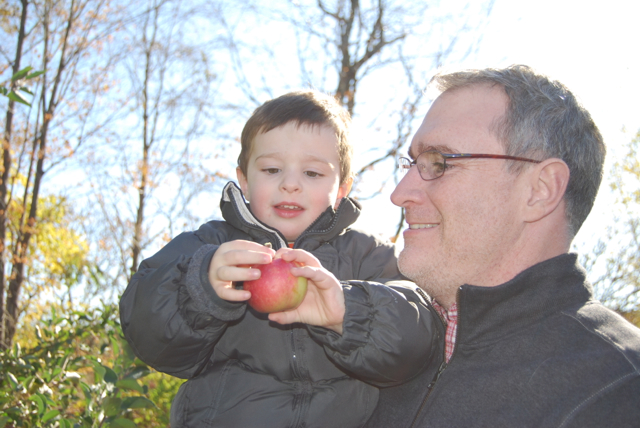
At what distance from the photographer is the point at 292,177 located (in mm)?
2330

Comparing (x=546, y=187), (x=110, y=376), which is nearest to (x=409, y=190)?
(x=546, y=187)

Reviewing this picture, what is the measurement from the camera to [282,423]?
1863 millimetres

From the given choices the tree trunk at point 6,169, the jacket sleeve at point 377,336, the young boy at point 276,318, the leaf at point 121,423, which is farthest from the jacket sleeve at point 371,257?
the tree trunk at point 6,169

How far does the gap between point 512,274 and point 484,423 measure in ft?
2.04

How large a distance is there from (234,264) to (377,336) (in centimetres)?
55

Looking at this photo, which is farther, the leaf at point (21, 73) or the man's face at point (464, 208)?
the leaf at point (21, 73)

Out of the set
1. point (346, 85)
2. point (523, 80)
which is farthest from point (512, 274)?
point (346, 85)

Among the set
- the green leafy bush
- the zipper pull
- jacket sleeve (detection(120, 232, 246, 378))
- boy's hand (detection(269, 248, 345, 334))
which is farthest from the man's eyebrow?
the green leafy bush

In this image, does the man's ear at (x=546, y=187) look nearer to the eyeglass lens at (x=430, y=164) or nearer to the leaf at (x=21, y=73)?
the eyeglass lens at (x=430, y=164)

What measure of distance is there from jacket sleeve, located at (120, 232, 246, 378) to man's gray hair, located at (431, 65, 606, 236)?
1.26 metres

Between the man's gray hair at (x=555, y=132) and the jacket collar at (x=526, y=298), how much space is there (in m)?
0.34

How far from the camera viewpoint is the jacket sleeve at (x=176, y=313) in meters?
1.69

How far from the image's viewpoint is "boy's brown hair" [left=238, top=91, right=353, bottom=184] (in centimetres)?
246

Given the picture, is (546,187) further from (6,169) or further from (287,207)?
(6,169)
